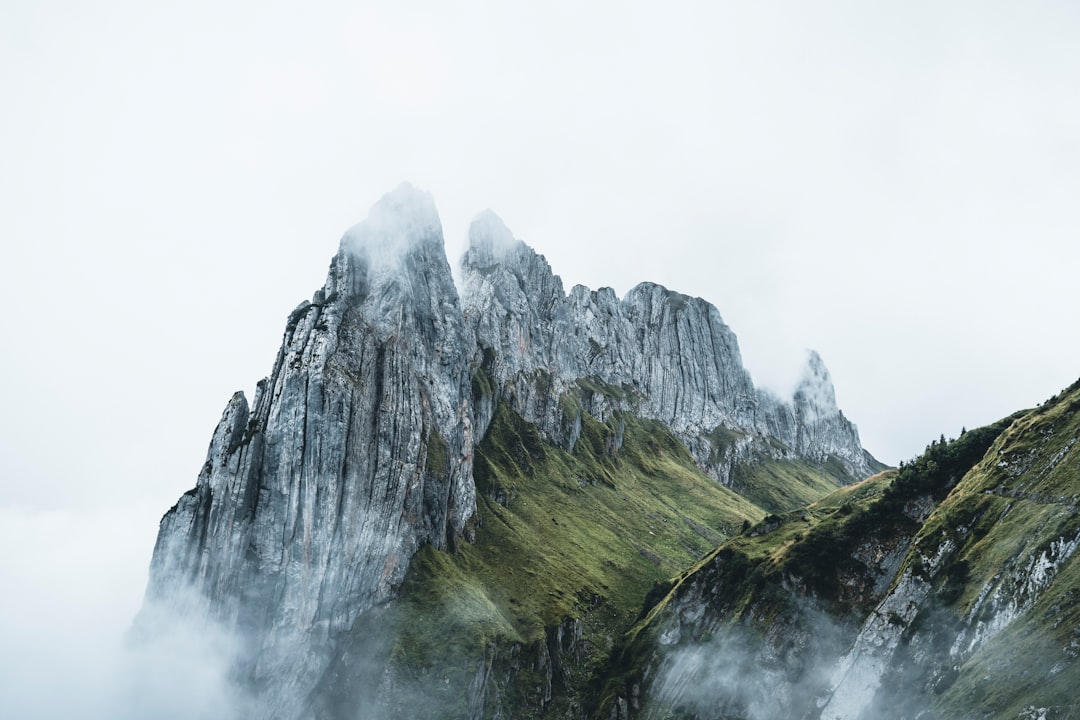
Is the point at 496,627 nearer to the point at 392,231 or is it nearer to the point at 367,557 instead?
the point at 367,557

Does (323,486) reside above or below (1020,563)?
above

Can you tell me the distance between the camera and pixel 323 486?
129m

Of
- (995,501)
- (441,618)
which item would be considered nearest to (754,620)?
(995,501)

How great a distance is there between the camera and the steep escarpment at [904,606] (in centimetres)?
6225

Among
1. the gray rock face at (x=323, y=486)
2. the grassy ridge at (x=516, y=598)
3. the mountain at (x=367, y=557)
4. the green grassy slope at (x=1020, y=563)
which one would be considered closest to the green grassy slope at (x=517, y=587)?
the grassy ridge at (x=516, y=598)

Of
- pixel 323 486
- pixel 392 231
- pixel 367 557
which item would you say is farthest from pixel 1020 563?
pixel 392 231

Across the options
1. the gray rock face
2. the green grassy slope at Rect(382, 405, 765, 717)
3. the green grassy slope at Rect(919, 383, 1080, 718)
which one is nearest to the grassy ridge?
the green grassy slope at Rect(382, 405, 765, 717)

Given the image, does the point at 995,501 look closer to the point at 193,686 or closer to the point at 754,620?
the point at 754,620

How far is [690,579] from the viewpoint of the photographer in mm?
119312

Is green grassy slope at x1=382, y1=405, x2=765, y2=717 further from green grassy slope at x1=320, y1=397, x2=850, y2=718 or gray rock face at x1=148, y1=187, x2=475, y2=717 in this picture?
gray rock face at x1=148, y1=187, x2=475, y2=717

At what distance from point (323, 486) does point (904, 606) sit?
334 ft

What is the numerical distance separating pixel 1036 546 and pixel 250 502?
123451mm

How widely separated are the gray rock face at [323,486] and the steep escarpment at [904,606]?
2165 inches

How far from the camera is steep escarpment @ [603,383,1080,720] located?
62.2 m
